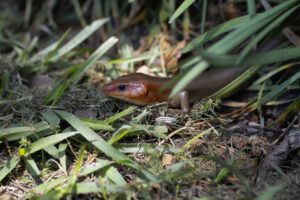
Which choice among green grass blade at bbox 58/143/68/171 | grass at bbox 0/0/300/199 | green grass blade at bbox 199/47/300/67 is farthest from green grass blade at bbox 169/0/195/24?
green grass blade at bbox 58/143/68/171

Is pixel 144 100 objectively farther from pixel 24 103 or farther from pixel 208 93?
A: pixel 24 103

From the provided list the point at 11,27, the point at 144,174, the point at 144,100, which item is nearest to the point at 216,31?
the point at 144,100

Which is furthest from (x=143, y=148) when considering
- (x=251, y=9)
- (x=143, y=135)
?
(x=251, y=9)

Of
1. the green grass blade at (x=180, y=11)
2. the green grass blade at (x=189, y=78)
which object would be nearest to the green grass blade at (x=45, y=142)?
the green grass blade at (x=189, y=78)

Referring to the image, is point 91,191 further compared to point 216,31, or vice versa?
point 216,31

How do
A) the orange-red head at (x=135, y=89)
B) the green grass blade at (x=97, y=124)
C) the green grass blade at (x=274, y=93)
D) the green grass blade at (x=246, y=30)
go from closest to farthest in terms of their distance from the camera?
the green grass blade at (x=246, y=30)
the green grass blade at (x=97, y=124)
the green grass blade at (x=274, y=93)
the orange-red head at (x=135, y=89)

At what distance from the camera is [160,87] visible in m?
3.39

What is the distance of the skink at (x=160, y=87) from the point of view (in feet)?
10.6

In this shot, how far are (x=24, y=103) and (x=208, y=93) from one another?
1922 millimetres

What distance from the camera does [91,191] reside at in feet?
7.08

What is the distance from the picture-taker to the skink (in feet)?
10.6

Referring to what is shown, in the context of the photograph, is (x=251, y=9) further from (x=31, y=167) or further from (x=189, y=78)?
(x=31, y=167)

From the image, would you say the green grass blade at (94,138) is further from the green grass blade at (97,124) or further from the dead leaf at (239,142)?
the dead leaf at (239,142)

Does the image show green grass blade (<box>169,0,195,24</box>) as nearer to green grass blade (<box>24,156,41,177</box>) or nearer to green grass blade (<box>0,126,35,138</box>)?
green grass blade (<box>0,126,35,138</box>)
